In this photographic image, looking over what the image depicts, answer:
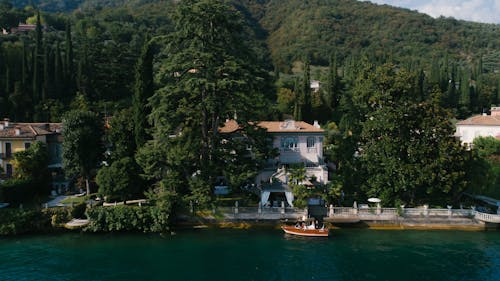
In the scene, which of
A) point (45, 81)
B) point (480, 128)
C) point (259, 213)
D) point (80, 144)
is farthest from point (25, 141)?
point (480, 128)

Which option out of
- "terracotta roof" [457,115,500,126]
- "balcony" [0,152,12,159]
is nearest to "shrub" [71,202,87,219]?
"balcony" [0,152,12,159]

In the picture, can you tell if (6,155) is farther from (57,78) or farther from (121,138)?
(57,78)

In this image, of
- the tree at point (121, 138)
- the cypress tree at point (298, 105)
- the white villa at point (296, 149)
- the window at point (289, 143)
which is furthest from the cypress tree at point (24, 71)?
the window at point (289, 143)

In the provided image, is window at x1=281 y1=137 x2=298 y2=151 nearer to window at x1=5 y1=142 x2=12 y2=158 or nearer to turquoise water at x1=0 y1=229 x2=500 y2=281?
turquoise water at x1=0 y1=229 x2=500 y2=281

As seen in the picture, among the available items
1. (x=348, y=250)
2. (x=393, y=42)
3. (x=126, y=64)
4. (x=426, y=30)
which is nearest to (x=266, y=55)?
(x=393, y=42)

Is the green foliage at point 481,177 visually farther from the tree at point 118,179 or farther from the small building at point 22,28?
the small building at point 22,28

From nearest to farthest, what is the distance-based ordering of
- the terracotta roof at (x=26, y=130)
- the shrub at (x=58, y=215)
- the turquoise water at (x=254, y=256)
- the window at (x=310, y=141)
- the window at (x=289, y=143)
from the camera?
1. the turquoise water at (x=254, y=256)
2. the shrub at (x=58, y=215)
3. the terracotta roof at (x=26, y=130)
4. the window at (x=289, y=143)
5. the window at (x=310, y=141)
